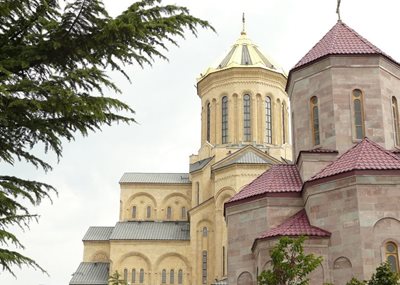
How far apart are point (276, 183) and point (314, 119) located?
7.19 feet

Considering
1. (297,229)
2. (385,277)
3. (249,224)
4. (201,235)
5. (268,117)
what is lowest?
(385,277)

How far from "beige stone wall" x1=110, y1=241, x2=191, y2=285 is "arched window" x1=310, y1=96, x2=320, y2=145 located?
51.7ft

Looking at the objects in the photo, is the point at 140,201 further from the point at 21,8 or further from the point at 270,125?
the point at 21,8

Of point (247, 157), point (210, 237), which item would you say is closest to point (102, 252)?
point (210, 237)

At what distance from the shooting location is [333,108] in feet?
53.2

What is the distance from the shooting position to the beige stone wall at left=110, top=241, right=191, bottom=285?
30.7m

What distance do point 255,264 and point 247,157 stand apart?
14571 millimetres

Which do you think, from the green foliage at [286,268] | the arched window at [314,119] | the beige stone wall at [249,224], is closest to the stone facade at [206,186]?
the arched window at [314,119]

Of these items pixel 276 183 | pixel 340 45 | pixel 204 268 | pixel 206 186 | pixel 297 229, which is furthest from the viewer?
pixel 206 186

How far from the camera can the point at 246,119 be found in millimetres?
33500

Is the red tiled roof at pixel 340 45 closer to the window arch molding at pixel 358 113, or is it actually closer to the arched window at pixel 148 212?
the window arch molding at pixel 358 113

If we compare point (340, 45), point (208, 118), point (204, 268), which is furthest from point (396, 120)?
point (208, 118)

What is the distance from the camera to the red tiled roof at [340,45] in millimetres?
16859

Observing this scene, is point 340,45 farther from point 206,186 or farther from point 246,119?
point 246,119
